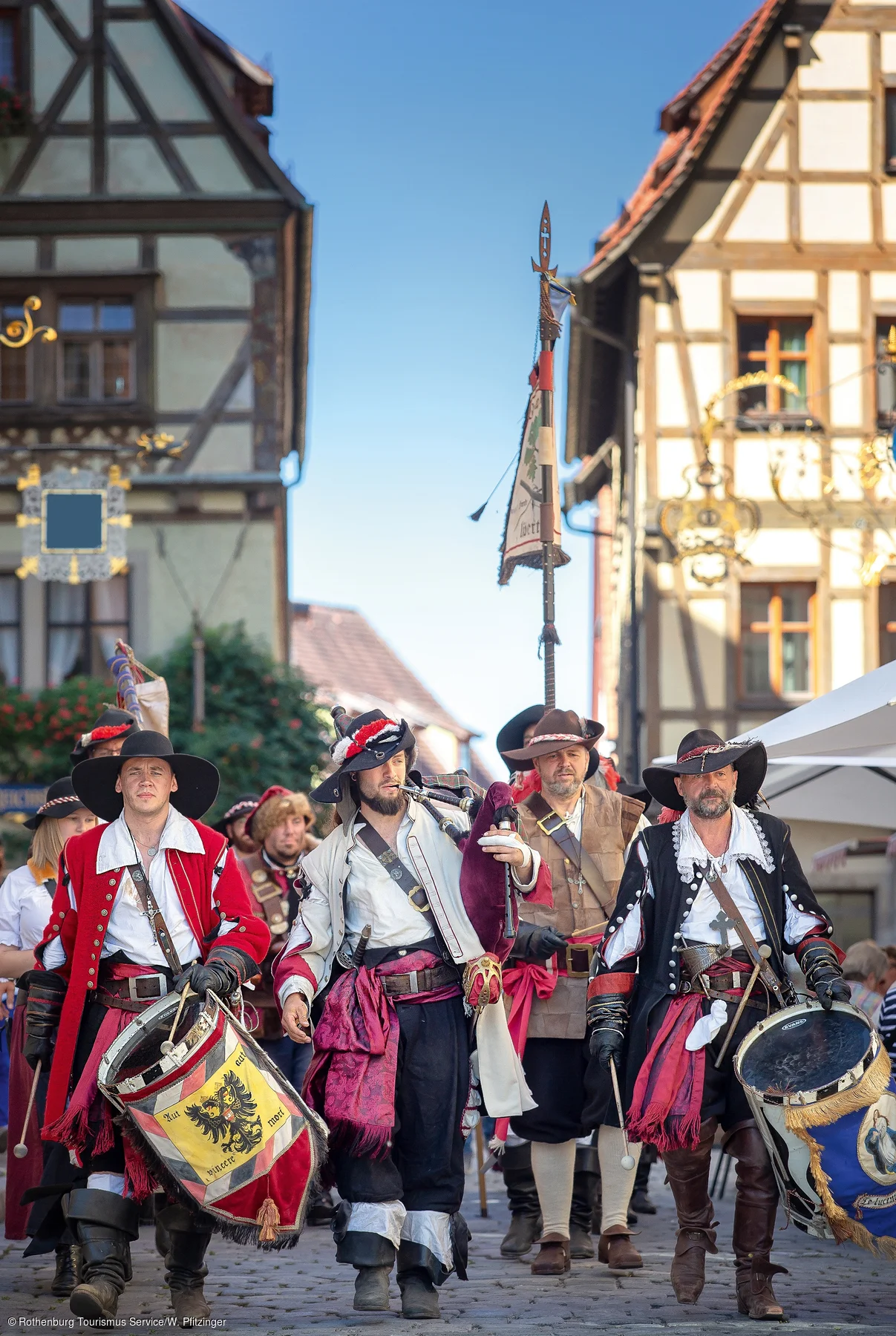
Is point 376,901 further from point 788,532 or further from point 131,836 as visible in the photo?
point 788,532

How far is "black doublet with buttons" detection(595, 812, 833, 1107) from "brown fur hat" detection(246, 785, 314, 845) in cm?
293

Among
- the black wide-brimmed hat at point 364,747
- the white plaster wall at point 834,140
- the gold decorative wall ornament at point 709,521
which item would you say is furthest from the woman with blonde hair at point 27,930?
the white plaster wall at point 834,140

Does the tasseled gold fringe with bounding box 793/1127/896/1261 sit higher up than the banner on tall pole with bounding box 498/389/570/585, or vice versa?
the banner on tall pole with bounding box 498/389/570/585

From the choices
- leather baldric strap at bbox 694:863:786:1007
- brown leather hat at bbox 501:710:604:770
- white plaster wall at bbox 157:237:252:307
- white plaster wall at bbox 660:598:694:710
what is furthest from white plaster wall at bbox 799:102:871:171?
leather baldric strap at bbox 694:863:786:1007

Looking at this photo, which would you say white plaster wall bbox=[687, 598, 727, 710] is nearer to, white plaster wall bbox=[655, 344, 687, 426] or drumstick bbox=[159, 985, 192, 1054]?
white plaster wall bbox=[655, 344, 687, 426]

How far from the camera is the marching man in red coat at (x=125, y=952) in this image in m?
5.73

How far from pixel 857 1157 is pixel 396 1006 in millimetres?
1600

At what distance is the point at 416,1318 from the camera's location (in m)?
5.77

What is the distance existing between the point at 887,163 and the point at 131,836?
15540 mm

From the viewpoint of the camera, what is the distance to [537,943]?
6.61 metres

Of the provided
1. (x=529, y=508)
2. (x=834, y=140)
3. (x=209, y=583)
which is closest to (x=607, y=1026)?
(x=529, y=508)

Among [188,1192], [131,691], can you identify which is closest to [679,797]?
[188,1192]

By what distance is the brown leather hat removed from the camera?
707 cm

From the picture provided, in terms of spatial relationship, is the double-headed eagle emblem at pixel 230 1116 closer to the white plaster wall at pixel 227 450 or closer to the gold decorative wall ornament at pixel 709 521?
the gold decorative wall ornament at pixel 709 521
